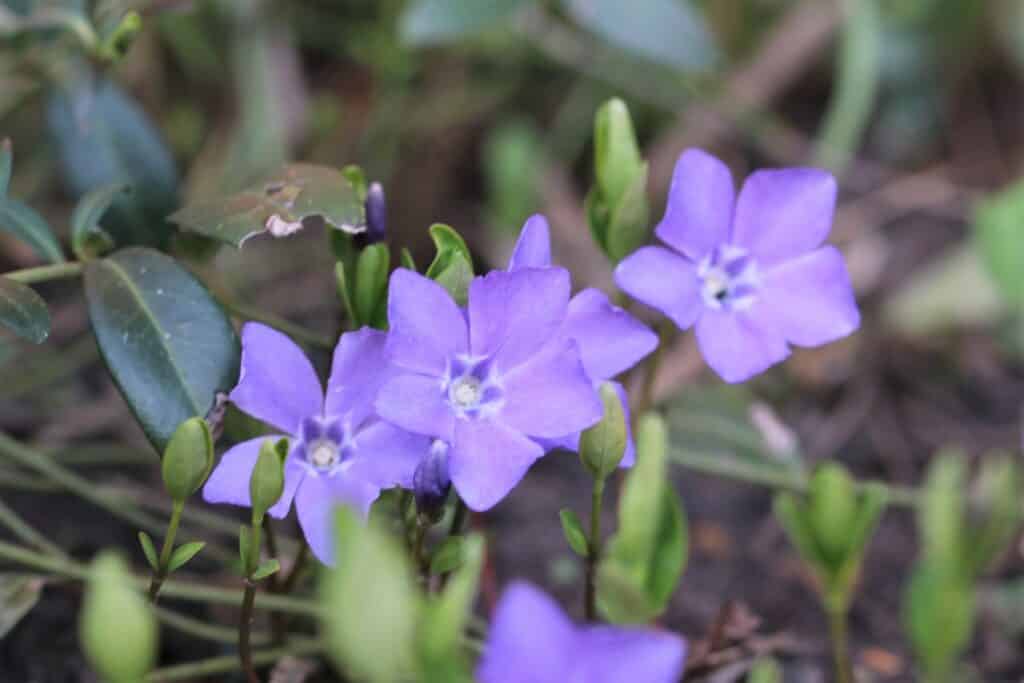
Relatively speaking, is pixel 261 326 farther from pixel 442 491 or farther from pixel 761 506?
pixel 761 506

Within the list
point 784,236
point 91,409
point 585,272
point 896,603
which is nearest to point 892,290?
point 585,272

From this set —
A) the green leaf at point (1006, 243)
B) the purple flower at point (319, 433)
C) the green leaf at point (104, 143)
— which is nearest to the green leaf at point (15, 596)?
the purple flower at point (319, 433)

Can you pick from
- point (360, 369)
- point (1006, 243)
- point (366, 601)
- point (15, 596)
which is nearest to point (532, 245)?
point (360, 369)

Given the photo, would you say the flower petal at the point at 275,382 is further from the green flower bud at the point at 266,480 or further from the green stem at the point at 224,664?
the green stem at the point at 224,664

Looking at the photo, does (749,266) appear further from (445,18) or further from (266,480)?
(445,18)

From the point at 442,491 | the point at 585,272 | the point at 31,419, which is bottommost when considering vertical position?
the point at 442,491

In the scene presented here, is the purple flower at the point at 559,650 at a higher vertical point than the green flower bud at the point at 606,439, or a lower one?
lower
